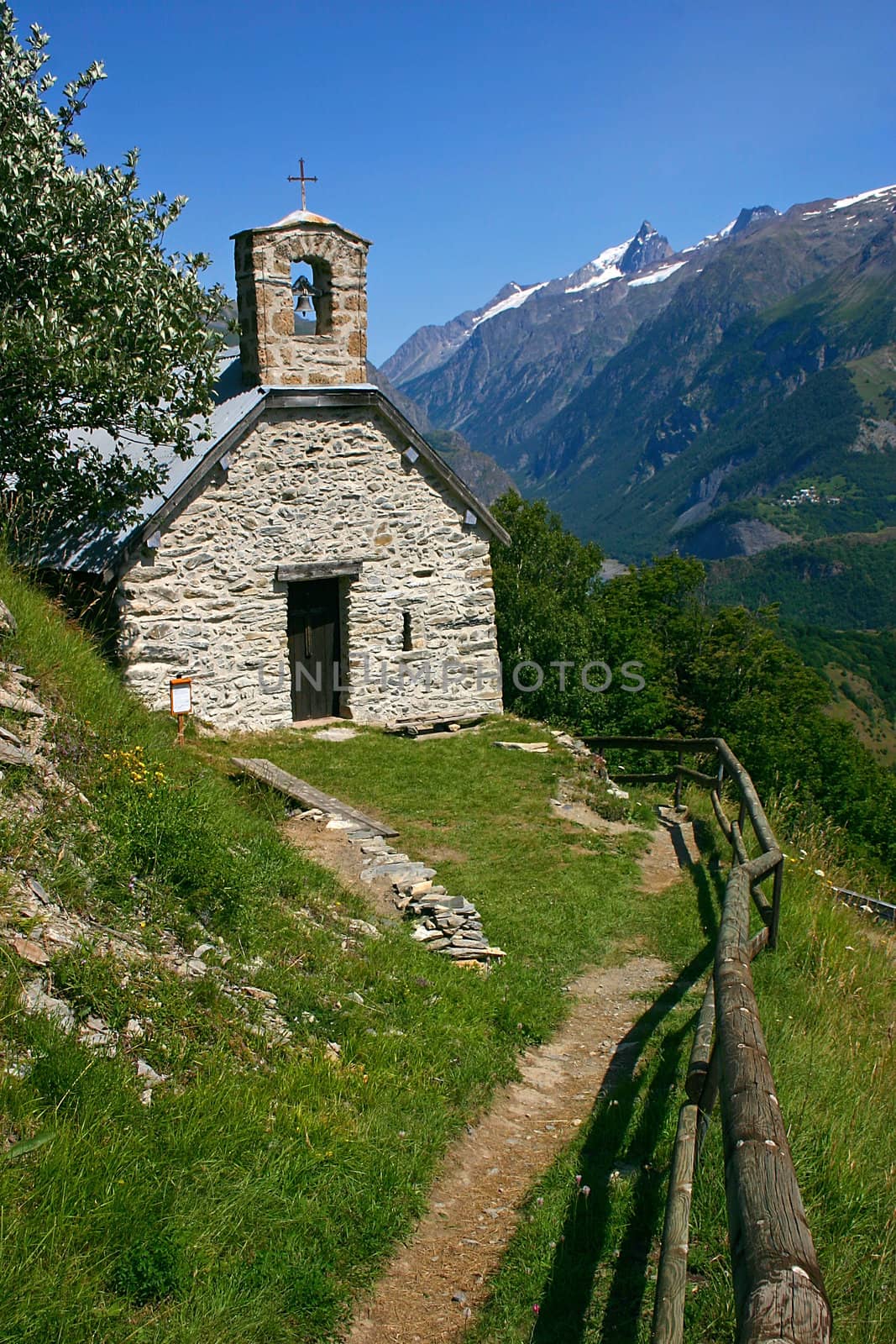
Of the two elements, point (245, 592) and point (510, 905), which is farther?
point (245, 592)

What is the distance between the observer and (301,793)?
39.0ft

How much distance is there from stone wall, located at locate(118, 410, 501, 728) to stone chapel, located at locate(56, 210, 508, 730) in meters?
0.03

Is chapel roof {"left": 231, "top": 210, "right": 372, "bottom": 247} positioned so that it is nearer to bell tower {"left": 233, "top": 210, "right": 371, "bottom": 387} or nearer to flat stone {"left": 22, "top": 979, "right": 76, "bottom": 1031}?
bell tower {"left": 233, "top": 210, "right": 371, "bottom": 387}

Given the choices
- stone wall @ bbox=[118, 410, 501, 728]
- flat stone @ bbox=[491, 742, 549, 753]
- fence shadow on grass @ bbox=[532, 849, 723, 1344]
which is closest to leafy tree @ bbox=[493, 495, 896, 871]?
flat stone @ bbox=[491, 742, 549, 753]

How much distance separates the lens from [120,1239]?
11.8 feet

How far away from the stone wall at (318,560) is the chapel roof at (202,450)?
0.73ft

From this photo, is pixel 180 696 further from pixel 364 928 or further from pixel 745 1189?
pixel 745 1189

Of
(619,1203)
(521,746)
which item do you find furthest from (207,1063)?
(521,746)

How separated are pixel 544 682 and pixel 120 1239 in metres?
16.5

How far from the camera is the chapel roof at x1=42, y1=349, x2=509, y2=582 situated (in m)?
14.5

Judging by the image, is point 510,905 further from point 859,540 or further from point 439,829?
point 859,540

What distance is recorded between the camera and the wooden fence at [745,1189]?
2260mm

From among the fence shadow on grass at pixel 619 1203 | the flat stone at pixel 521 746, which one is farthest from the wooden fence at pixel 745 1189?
the flat stone at pixel 521 746

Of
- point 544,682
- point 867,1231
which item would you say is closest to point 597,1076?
point 867,1231
